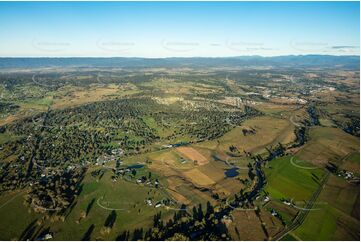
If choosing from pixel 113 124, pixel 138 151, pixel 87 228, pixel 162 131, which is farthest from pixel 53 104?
pixel 87 228

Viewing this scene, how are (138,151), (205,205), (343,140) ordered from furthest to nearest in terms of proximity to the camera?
(343,140) → (138,151) → (205,205)

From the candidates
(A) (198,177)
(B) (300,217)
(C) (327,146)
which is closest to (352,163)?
(C) (327,146)

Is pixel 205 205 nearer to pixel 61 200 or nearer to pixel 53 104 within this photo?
pixel 61 200

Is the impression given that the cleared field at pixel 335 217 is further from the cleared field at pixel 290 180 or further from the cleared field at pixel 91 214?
the cleared field at pixel 91 214

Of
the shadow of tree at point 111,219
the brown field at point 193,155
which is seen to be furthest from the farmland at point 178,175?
the brown field at point 193,155

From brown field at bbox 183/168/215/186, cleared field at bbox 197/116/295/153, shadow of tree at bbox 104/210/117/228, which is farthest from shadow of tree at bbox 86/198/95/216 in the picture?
cleared field at bbox 197/116/295/153

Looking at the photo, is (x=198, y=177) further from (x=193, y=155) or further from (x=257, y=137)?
(x=257, y=137)
